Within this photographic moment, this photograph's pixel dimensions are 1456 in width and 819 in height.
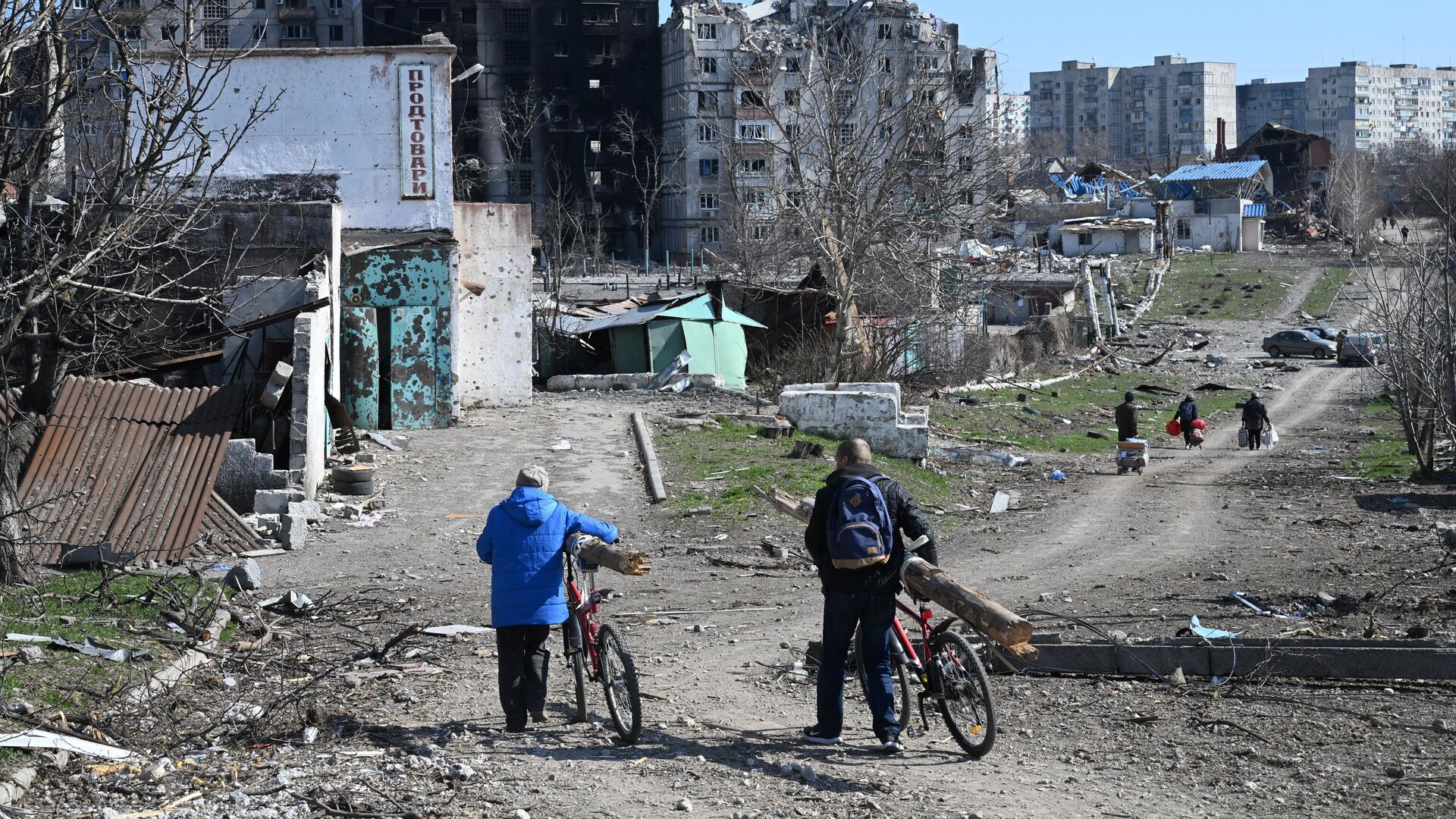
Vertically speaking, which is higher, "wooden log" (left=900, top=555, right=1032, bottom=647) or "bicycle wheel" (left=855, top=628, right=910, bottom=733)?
"wooden log" (left=900, top=555, right=1032, bottom=647)

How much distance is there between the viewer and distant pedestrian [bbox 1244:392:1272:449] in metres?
25.1

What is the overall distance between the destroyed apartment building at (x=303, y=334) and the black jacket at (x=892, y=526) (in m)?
5.65

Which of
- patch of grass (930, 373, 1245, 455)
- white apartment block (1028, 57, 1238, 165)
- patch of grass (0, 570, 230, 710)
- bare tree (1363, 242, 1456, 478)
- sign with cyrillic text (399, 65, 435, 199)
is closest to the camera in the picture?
patch of grass (0, 570, 230, 710)

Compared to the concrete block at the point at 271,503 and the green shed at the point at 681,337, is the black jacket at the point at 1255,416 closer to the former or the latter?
the green shed at the point at 681,337

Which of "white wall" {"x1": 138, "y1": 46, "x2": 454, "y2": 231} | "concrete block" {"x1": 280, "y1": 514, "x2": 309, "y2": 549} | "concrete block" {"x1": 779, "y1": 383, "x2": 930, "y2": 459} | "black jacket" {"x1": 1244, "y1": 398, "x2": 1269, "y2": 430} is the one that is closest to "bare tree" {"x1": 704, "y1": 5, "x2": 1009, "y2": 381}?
"concrete block" {"x1": 779, "y1": 383, "x2": 930, "y2": 459}

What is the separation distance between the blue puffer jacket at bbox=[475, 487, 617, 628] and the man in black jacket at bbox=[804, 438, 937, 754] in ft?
3.67

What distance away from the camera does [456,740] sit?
22.3ft

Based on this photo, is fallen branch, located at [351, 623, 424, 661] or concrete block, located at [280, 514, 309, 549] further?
concrete block, located at [280, 514, 309, 549]

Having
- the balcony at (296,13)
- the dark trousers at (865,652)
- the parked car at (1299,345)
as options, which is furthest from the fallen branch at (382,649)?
the balcony at (296,13)

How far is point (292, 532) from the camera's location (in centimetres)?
1235

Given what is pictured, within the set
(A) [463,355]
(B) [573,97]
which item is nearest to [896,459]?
(A) [463,355]

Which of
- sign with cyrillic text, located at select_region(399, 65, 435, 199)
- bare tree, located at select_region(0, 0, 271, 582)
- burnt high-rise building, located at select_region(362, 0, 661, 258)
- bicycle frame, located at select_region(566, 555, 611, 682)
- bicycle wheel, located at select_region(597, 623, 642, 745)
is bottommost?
bicycle wheel, located at select_region(597, 623, 642, 745)

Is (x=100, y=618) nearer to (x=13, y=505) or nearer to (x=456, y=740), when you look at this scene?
(x=13, y=505)

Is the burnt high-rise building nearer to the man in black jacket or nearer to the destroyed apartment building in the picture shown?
the destroyed apartment building
